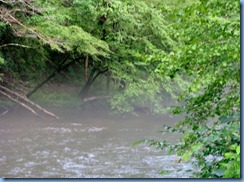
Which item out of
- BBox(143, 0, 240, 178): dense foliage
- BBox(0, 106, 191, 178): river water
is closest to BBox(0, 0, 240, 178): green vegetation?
BBox(0, 106, 191, 178): river water

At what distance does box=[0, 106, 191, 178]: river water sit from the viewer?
18.3 ft

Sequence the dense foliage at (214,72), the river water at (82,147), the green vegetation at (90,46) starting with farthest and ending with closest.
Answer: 1. the green vegetation at (90,46)
2. the river water at (82,147)
3. the dense foliage at (214,72)

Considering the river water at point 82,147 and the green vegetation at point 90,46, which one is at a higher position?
the green vegetation at point 90,46

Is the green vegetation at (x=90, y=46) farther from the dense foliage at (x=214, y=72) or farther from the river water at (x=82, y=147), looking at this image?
the dense foliage at (x=214, y=72)

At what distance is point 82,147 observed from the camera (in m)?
7.05

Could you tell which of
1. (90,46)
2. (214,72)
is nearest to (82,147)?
(90,46)

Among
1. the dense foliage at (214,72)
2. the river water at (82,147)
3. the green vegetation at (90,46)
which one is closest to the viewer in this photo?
the dense foliage at (214,72)

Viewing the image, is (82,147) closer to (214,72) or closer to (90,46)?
(90,46)

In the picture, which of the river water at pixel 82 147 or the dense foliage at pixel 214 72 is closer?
the dense foliage at pixel 214 72

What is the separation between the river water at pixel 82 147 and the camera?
18.3 feet

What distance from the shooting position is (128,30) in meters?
9.90

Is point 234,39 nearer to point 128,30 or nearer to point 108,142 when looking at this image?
point 108,142

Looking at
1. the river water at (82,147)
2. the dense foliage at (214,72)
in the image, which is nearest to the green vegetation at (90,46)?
the river water at (82,147)

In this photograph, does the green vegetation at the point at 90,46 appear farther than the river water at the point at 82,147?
Yes
